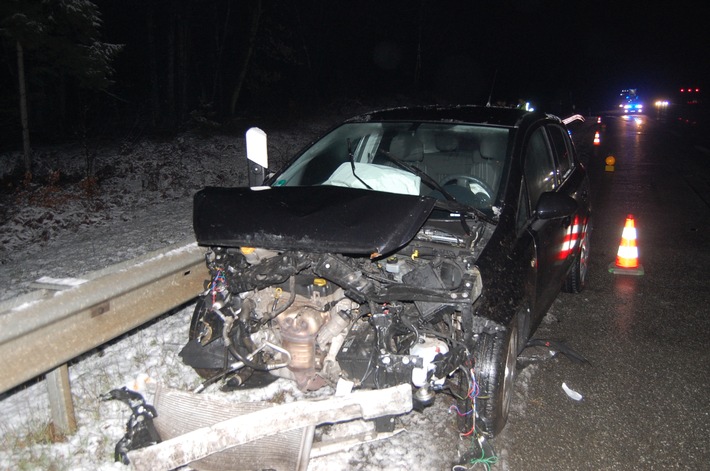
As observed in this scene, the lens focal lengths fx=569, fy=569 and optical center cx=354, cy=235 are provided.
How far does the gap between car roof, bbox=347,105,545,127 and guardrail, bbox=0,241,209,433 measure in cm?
202

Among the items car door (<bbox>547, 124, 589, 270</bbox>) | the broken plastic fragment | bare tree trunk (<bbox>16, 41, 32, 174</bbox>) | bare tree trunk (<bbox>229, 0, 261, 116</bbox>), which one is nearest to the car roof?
car door (<bbox>547, 124, 589, 270</bbox>)

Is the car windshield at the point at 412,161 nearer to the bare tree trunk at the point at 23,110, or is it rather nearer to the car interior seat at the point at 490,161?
the car interior seat at the point at 490,161

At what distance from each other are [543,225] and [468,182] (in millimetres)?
646

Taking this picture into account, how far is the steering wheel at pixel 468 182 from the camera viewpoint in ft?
13.2

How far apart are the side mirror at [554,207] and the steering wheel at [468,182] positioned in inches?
13.7

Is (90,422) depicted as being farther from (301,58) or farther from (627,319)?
(301,58)

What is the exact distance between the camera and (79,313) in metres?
3.05

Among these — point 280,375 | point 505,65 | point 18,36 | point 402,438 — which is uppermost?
point 505,65

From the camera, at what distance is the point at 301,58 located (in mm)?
28312

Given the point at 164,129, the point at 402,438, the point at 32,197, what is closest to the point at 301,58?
the point at 164,129

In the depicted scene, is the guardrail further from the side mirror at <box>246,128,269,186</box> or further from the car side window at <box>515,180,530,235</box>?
the car side window at <box>515,180,530,235</box>

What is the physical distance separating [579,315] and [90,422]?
4285mm

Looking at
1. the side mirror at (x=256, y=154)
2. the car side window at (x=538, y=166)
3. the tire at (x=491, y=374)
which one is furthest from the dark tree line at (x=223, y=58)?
the tire at (x=491, y=374)

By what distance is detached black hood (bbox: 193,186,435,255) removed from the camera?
3180mm
